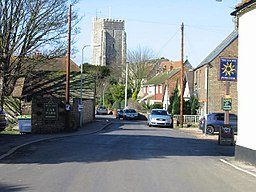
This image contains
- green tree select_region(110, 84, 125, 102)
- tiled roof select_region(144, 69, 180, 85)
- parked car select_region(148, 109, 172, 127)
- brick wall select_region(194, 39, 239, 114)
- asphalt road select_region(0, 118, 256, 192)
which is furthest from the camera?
green tree select_region(110, 84, 125, 102)

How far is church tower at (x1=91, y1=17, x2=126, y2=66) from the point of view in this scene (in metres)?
125

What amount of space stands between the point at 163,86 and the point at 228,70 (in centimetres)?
5238

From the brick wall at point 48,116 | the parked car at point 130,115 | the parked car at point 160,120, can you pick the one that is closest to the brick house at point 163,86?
the parked car at point 130,115

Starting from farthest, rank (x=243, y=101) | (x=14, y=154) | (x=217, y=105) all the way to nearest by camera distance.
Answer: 1. (x=217, y=105)
2. (x=14, y=154)
3. (x=243, y=101)

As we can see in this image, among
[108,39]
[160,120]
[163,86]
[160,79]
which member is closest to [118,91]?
[160,79]

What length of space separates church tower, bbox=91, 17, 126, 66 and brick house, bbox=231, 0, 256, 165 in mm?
107335

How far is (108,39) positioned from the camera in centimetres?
12794

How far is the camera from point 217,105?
4788 centimetres

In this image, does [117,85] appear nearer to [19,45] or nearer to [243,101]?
[19,45]

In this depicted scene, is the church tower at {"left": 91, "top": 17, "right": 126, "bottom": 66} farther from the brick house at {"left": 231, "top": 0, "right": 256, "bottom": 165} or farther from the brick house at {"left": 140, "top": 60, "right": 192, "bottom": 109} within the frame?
the brick house at {"left": 231, "top": 0, "right": 256, "bottom": 165}

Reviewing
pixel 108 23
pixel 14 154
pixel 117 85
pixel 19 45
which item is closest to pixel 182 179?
pixel 14 154

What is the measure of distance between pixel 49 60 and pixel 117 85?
2000 inches

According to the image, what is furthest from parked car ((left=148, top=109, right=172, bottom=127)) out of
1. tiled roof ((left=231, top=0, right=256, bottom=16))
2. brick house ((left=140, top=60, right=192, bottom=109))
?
tiled roof ((left=231, top=0, right=256, bottom=16))

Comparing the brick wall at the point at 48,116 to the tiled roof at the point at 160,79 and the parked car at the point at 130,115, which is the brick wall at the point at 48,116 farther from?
the tiled roof at the point at 160,79
